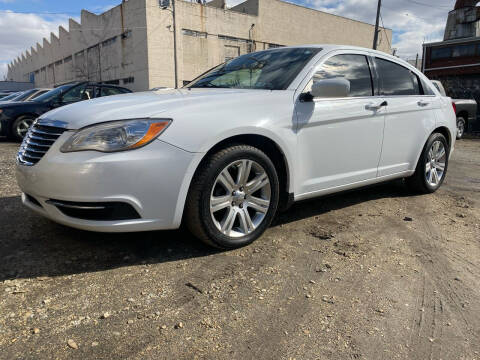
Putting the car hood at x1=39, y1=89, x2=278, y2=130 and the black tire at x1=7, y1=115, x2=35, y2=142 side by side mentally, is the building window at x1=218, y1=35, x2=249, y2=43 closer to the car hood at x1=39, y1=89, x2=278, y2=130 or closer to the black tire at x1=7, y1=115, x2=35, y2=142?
the black tire at x1=7, y1=115, x2=35, y2=142

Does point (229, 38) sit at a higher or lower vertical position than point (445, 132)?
higher

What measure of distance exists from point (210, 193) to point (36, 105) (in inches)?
314

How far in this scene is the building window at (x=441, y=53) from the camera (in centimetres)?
2084

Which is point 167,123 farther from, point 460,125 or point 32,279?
point 460,125

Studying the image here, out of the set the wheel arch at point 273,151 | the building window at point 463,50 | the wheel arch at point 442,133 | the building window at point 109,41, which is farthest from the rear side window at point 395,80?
the building window at point 109,41

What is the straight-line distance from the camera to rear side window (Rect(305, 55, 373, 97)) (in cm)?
345

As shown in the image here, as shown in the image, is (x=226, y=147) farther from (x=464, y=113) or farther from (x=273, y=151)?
(x=464, y=113)

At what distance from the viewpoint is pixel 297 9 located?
40.6 m

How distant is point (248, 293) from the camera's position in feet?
7.57

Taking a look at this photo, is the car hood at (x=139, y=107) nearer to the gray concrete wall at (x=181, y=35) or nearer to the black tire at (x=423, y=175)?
the black tire at (x=423, y=175)

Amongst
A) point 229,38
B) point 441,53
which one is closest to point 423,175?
point 441,53

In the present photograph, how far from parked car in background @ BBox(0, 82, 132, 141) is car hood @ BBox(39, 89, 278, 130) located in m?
6.17

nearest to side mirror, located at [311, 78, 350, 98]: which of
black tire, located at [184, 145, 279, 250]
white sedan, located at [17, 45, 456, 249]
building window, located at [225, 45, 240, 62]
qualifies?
white sedan, located at [17, 45, 456, 249]

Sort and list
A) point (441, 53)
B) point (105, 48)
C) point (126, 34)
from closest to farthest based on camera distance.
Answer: point (441, 53) → point (126, 34) → point (105, 48)
